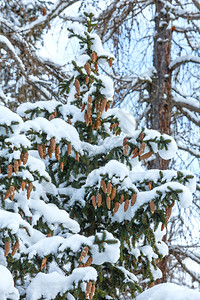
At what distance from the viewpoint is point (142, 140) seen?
3.84 m

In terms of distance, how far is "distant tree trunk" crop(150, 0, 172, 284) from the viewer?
6.74 m

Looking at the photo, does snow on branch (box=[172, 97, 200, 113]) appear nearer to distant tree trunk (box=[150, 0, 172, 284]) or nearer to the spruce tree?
distant tree trunk (box=[150, 0, 172, 284])

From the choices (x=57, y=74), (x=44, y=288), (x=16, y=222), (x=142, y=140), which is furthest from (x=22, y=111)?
(x=57, y=74)

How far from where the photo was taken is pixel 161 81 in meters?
6.95

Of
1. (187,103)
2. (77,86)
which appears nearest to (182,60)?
(187,103)

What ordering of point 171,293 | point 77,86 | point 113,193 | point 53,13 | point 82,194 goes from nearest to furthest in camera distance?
point 171,293
point 113,193
point 82,194
point 77,86
point 53,13

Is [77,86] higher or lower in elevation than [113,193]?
higher

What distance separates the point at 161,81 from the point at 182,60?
16.5 inches

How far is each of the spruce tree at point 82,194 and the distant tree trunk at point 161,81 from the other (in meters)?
2.11

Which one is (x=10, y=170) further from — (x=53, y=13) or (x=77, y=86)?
(x=53, y=13)

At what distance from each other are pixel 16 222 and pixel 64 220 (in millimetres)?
641

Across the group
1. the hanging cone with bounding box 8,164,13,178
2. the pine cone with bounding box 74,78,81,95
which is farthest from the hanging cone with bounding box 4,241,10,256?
the pine cone with bounding box 74,78,81,95

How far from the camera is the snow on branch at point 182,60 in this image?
671 centimetres

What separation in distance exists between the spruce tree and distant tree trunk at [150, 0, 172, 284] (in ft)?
6.91
